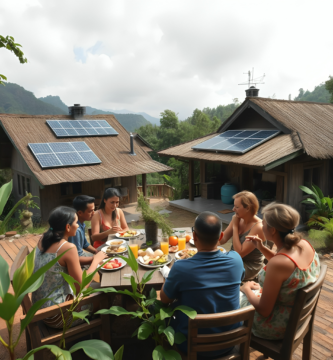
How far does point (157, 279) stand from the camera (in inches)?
116

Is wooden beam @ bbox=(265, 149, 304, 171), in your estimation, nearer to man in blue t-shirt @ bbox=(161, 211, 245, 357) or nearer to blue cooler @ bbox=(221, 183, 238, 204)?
blue cooler @ bbox=(221, 183, 238, 204)

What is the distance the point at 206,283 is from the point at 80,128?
1419 cm

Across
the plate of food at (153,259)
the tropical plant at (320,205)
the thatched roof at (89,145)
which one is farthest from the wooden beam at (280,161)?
the thatched roof at (89,145)

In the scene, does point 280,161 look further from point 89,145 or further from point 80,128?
point 80,128

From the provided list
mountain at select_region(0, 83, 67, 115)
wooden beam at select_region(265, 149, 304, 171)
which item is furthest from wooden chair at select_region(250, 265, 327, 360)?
mountain at select_region(0, 83, 67, 115)

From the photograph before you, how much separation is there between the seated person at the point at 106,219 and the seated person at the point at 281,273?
2.50 metres

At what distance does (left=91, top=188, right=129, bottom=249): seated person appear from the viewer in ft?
14.3

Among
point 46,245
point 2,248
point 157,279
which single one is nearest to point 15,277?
point 46,245

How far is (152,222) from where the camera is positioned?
3775 millimetres

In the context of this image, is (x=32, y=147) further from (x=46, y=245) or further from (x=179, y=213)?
(x=46, y=245)

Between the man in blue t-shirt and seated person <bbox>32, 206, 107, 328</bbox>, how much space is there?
990 millimetres

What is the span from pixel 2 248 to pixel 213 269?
6189 millimetres

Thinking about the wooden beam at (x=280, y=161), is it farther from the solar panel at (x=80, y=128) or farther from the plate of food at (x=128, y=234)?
the solar panel at (x=80, y=128)

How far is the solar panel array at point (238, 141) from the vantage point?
388 inches
